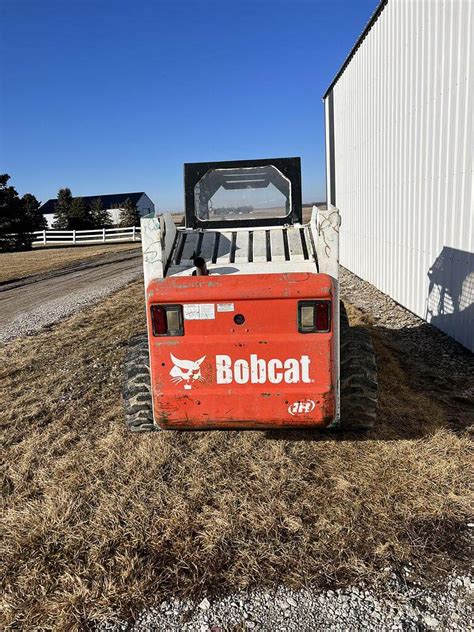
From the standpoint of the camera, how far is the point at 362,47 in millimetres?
12617

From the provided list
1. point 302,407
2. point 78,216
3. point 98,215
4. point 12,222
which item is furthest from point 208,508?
point 98,215

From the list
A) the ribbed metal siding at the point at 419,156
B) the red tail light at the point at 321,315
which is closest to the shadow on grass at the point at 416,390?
the ribbed metal siding at the point at 419,156

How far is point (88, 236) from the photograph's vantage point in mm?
38250

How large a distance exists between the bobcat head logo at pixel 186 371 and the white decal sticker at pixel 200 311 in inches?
11.9

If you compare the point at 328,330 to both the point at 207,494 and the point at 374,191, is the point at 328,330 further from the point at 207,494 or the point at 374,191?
the point at 374,191

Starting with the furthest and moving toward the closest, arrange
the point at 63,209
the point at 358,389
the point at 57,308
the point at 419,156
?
the point at 63,209
the point at 57,308
the point at 419,156
the point at 358,389

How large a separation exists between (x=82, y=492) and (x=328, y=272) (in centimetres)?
246

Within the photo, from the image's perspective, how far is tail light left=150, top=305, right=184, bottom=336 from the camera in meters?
3.63

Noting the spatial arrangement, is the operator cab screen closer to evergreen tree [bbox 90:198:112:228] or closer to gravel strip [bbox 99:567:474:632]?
gravel strip [bbox 99:567:474:632]

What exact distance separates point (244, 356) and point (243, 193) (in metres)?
2.46

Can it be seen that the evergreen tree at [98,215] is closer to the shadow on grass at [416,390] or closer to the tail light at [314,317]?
the shadow on grass at [416,390]

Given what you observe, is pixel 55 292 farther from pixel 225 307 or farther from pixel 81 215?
pixel 81 215

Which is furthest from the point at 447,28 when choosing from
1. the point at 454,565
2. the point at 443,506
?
the point at 454,565

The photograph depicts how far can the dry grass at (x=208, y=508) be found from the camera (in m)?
2.81
